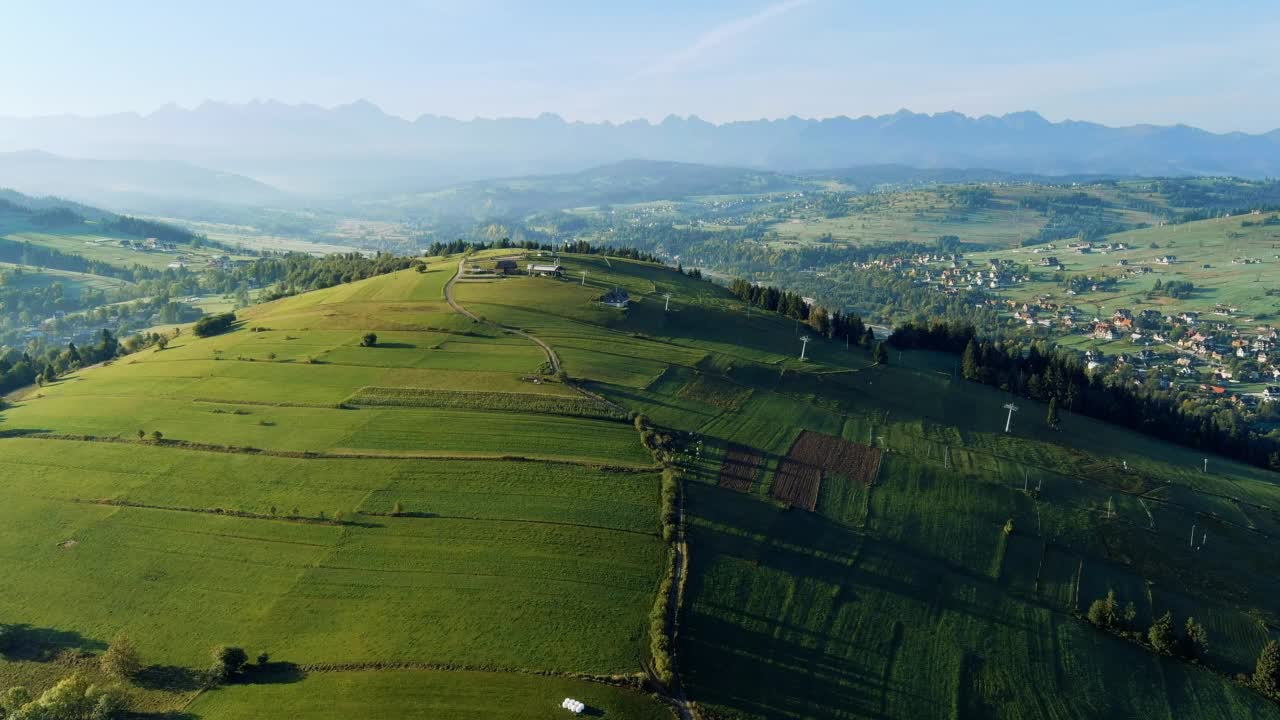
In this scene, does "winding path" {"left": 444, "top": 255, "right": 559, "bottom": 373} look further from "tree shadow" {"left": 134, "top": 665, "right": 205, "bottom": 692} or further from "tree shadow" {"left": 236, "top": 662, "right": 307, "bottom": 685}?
"tree shadow" {"left": 134, "top": 665, "right": 205, "bottom": 692}

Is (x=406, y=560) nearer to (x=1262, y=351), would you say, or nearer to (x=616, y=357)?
(x=616, y=357)

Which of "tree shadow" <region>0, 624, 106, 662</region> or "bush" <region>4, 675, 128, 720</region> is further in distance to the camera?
"tree shadow" <region>0, 624, 106, 662</region>

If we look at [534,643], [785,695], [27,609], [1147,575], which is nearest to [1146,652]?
[1147,575]

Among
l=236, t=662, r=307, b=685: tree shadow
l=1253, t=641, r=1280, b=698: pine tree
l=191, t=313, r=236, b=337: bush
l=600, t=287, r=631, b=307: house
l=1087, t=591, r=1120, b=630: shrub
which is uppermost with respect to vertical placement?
l=600, t=287, r=631, b=307: house

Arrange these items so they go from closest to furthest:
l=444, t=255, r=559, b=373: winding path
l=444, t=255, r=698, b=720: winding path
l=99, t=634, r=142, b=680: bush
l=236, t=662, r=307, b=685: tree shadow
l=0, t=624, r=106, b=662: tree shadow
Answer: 1. l=99, t=634, r=142, b=680: bush
2. l=236, t=662, r=307, b=685: tree shadow
3. l=444, t=255, r=698, b=720: winding path
4. l=0, t=624, r=106, b=662: tree shadow
5. l=444, t=255, r=559, b=373: winding path

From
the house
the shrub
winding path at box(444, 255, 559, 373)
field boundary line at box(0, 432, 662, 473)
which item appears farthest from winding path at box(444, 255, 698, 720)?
the shrub

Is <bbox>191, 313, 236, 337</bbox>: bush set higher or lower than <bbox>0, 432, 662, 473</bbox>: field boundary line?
higher

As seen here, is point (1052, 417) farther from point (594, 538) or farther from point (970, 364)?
point (594, 538)
